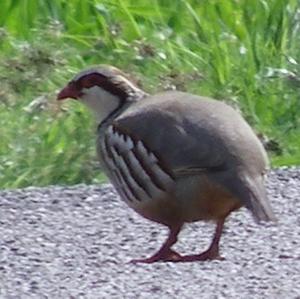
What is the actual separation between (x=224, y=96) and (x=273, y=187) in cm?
172

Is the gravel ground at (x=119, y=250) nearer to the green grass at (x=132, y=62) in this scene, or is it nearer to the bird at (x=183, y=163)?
the bird at (x=183, y=163)

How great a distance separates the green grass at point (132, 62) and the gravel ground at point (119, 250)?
2.43ft

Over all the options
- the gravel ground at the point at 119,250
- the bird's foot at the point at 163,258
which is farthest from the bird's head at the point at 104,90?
the bird's foot at the point at 163,258

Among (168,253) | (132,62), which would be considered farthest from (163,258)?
(132,62)

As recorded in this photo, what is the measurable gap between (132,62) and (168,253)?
3.54 metres

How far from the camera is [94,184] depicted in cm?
976

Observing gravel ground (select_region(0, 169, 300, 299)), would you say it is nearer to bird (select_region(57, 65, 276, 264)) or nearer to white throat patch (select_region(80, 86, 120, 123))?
bird (select_region(57, 65, 276, 264))

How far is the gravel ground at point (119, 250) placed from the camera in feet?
24.4

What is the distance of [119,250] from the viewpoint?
8227mm

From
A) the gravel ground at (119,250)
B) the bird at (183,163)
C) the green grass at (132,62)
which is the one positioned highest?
the bird at (183,163)

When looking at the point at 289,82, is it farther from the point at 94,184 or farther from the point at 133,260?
the point at 133,260

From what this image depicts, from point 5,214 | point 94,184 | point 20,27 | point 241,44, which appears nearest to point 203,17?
point 241,44

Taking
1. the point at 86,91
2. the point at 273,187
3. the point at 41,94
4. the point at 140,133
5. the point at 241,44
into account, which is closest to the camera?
the point at 140,133

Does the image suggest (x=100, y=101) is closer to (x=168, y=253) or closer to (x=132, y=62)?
(x=168, y=253)
